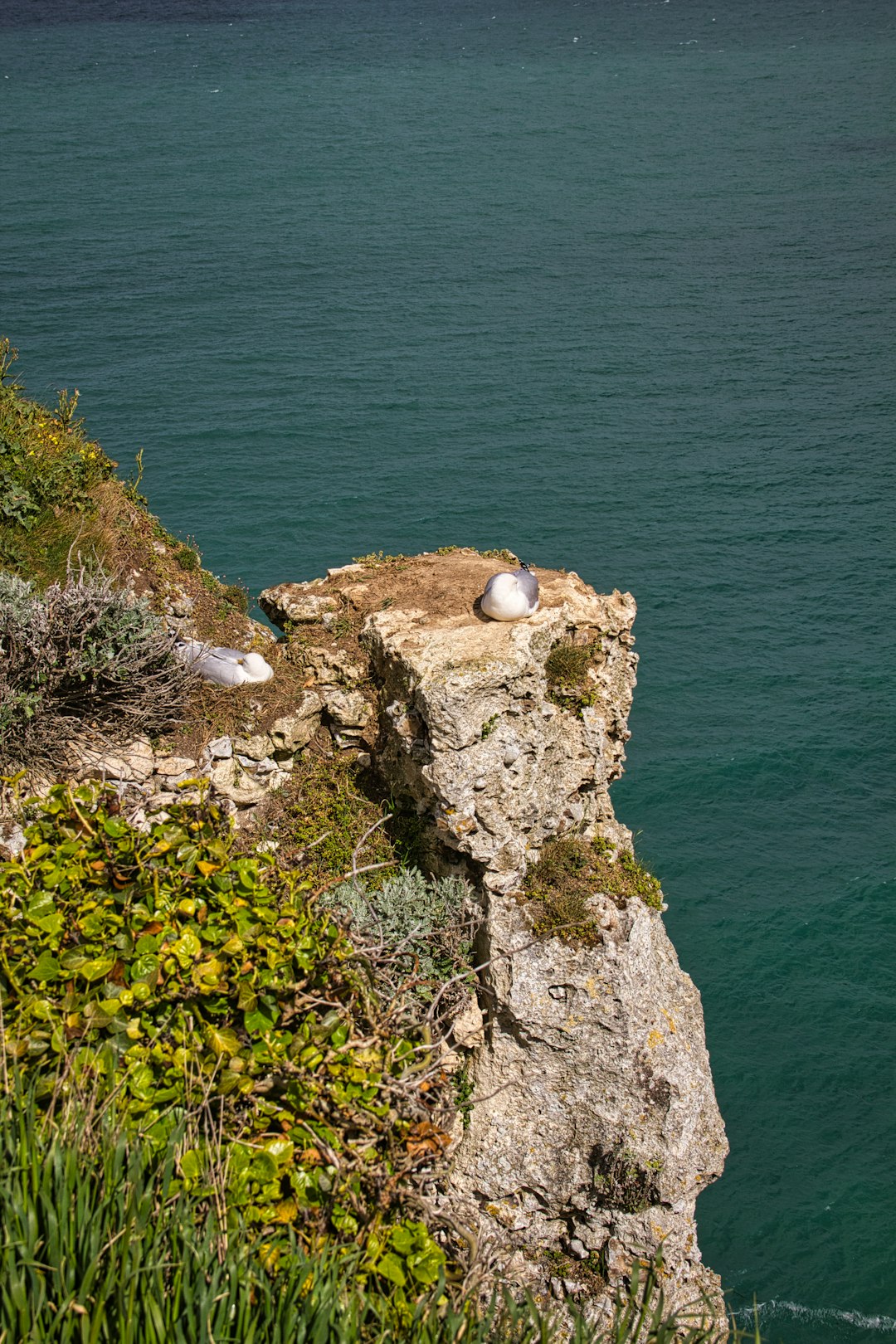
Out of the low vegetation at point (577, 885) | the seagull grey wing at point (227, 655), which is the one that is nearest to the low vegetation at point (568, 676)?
the low vegetation at point (577, 885)

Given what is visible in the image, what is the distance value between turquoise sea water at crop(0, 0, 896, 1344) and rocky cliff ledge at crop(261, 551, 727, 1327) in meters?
3.47

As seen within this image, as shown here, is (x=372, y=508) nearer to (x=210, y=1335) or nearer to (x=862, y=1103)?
(x=862, y=1103)

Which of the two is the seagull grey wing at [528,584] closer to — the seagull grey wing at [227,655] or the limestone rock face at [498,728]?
the limestone rock face at [498,728]

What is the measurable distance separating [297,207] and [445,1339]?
43.0 metres

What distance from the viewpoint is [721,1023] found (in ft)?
53.0

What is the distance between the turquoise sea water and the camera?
16.3 meters

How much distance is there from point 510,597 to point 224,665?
3343 millimetres

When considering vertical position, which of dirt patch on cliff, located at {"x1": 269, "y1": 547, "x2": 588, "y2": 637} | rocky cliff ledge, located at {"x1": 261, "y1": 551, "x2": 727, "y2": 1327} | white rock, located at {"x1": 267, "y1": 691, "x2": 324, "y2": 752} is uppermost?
dirt patch on cliff, located at {"x1": 269, "y1": 547, "x2": 588, "y2": 637}

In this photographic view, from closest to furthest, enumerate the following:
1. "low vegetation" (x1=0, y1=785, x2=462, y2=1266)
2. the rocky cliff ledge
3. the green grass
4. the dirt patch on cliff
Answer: the green grass
"low vegetation" (x1=0, y1=785, x2=462, y2=1266)
the rocky cliff ledge
the dirt patch on cliff

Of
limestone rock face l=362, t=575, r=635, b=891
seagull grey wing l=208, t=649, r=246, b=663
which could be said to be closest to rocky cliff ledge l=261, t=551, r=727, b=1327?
limestone rock face l=362, t=575, r=635, b=891

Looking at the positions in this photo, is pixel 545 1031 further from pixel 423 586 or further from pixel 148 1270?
pixel 148 1270

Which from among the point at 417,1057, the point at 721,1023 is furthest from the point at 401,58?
the point at 417,1057

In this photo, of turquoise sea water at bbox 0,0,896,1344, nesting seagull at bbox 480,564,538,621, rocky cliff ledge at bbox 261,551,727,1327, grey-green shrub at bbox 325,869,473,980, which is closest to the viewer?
grey-green shrub at bbox 325,869,473,980

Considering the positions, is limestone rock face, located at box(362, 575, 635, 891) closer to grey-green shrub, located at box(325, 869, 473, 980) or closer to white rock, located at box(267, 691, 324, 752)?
grey-green shrub, located at box(325, 869, 473, 980)
